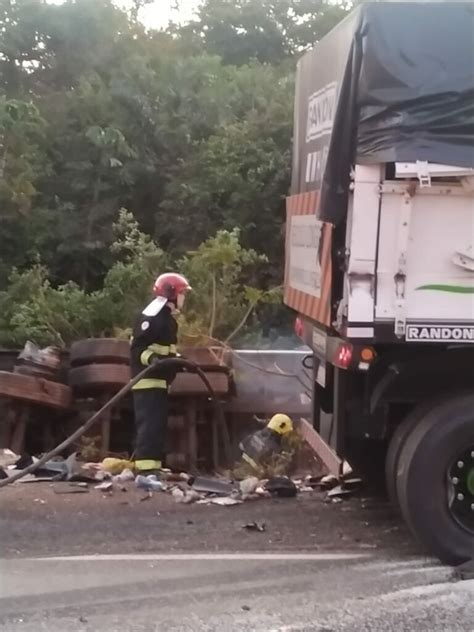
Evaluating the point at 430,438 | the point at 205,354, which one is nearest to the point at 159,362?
the point at 205,354

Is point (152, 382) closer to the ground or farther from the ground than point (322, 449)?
farther from the ground

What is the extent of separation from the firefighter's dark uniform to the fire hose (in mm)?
96

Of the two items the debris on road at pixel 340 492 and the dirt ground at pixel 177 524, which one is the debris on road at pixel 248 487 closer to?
the dirt ground at pixel 177 524

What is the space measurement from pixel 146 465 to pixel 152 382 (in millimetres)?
673

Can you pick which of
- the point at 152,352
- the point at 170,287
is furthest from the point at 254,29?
the point at 152,352

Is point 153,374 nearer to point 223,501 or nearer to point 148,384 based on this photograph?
point 148,384

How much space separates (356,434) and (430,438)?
555 millimetres

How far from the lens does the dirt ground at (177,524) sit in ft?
20.7

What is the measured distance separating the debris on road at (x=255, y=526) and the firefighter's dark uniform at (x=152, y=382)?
5.68 ft

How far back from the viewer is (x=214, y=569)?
5.84 m

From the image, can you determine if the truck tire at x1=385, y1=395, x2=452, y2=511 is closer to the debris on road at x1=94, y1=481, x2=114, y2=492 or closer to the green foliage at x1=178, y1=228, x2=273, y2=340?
the debris on road at x1=94, y1=481, x2=114, y2=492

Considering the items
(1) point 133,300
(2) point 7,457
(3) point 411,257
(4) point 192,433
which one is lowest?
(2) point 7,457

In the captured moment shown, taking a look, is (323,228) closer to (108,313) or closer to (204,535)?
(204,535)

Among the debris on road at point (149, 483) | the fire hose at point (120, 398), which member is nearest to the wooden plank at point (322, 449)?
the debris on road at point (149, 483)
